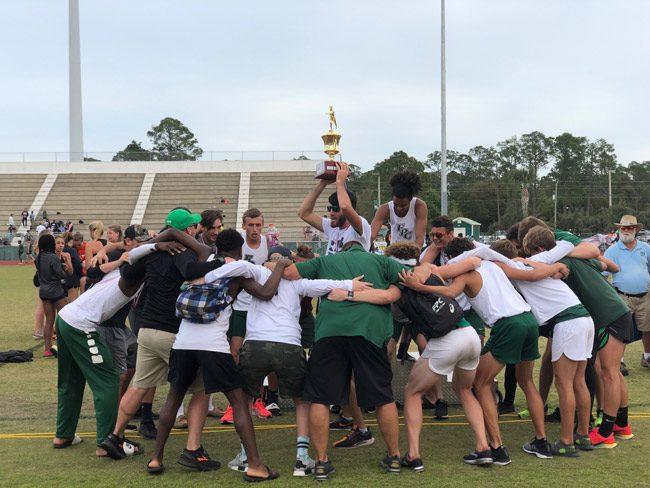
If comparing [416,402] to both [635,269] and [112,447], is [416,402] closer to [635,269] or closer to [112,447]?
[112,447]

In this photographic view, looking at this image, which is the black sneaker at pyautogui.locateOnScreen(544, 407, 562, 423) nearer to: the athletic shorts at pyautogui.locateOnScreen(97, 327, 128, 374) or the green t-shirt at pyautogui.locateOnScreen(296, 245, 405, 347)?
the green t-shirt at pyautogui.locateOnScreen(296, 245, 405, 347)

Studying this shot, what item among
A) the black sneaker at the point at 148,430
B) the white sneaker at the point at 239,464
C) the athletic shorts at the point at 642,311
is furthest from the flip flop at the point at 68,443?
the athletic shorts at the point at 642,311

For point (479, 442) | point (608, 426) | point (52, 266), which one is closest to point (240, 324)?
point (479, 442)

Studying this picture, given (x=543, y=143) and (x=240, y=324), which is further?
(x=543, y=143)

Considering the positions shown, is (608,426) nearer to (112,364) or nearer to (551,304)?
(551,304)

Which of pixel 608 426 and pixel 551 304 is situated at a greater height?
pixel 551 304

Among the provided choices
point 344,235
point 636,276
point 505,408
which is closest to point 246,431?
point 344,235

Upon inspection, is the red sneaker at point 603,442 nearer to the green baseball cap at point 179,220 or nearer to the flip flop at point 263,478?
the flip flop at point 263,478

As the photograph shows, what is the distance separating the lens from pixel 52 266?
10.4 meters

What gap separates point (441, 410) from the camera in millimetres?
7047

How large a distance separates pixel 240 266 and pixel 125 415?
1687mm

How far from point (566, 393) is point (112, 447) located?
3798 mm

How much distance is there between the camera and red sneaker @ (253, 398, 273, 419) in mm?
7184

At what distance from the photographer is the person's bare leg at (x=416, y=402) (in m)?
5.39
